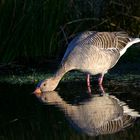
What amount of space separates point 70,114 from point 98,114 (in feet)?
1.31

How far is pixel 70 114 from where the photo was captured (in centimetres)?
921

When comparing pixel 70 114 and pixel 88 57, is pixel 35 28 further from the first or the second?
pixel 70 114

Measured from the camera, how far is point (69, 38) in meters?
14.8

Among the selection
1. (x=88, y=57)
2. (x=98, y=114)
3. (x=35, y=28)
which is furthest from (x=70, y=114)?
(x=35, y=28)

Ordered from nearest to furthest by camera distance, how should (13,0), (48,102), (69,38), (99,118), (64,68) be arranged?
(99,118)
(48,102)
(64,68)
(13,0)
(69,38)

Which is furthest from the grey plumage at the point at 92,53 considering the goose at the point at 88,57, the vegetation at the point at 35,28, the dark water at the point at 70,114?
the vegetation at the point at 35,28

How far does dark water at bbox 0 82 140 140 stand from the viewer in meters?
8.10

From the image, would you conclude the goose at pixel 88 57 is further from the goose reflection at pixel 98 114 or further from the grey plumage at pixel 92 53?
the goose reflection at pixel 98 114

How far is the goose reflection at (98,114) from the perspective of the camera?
834cm

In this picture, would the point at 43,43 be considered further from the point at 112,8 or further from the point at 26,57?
the point at 112,8

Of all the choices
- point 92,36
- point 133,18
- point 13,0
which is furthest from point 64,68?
point 133,18

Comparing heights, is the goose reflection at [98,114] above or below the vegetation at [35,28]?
below

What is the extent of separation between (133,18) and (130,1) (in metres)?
0.44

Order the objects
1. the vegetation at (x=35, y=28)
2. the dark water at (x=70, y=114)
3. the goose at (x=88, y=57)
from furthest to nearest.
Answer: the vegetation at (x=35, y=28), the goose at (x=88, y=57), the dark water at (x=70, y=114)
